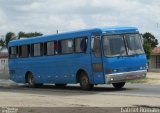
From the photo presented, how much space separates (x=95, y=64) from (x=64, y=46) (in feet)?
10.9

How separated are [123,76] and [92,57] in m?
1.76

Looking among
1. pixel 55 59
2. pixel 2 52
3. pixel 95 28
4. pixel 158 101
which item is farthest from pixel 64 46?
pixel 2 52

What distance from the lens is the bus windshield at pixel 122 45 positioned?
23.9 metres

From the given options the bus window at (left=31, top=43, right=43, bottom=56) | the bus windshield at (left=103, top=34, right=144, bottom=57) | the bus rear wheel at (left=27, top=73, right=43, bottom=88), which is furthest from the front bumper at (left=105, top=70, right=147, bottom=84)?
the bus rear wheel at (left=27, top=73, right=43, bottom=88)

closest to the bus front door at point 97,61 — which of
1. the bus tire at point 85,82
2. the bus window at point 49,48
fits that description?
the bus tire at point 85,82

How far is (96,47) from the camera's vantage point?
79.4 ft

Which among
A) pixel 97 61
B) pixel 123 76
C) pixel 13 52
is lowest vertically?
pixel 123 76

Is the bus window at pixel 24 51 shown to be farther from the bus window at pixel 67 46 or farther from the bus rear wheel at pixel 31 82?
the bus window at pixel 67 46

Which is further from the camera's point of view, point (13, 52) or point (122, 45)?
point (13, 52)

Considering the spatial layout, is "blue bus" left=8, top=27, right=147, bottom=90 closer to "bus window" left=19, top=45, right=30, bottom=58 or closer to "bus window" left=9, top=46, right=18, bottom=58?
"bus window" left=19, top=45, right=30, bottom=58

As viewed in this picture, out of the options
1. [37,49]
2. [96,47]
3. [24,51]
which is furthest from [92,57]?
[24,51]

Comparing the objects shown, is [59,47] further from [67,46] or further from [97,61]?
[97,61]

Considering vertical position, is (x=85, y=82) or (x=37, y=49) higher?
(x=37, y=49)

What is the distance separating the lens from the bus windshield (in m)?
23.9
